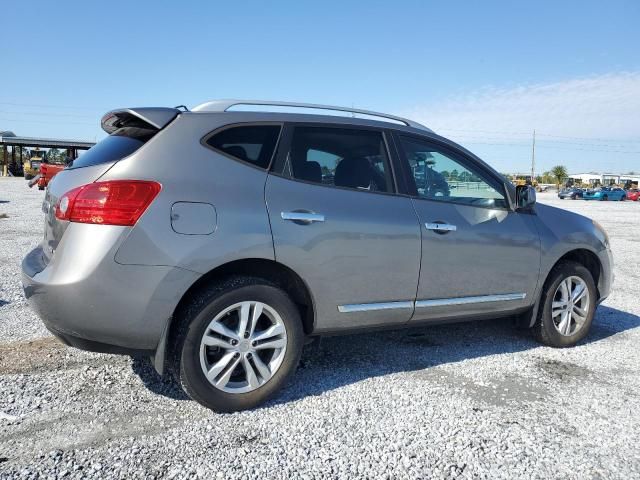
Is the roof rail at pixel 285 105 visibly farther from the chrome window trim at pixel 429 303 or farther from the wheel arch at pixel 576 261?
the wheel arch at pixel 576 261

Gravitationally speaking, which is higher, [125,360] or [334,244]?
[334,244]

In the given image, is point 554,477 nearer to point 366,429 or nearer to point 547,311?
point 366,429

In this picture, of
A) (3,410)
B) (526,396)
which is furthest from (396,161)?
(3,410)

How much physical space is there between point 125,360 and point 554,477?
286 cm

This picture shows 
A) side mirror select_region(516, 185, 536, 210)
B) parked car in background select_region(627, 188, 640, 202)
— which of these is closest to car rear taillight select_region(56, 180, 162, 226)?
side mirror select_region(516, 185, 536, 210)

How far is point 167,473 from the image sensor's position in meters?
2.34

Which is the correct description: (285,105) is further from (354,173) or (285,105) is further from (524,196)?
(524,196)

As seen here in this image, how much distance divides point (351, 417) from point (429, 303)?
107cm

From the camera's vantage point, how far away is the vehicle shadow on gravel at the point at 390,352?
338cm

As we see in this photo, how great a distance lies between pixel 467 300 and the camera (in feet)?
12.4

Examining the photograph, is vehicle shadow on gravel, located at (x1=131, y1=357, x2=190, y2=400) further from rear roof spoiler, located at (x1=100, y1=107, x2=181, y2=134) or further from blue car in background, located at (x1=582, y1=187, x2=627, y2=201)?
blue car in background, located at (x1=582, y1=187, x2=627, y2=201)

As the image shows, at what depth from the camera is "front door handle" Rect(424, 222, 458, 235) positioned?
11.5 feet

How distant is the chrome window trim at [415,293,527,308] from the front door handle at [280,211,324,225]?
1034 millimetres

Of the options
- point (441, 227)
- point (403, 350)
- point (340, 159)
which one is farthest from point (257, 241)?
point (403, 350)
